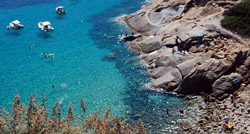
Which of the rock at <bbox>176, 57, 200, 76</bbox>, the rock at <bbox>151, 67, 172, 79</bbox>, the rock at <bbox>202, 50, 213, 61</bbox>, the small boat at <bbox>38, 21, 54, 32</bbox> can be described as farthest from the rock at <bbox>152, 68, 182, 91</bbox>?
the small boat at <bbox>38, 21, 54, 32</bbox>

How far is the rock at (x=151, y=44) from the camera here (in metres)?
36.7

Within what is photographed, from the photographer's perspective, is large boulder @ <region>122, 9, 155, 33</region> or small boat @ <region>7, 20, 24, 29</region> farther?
small boat @ <region>7, 20, 24, 29</region>

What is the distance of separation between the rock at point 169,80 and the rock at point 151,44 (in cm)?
751

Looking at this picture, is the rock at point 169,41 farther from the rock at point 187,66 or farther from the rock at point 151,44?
the rock at point 187,66

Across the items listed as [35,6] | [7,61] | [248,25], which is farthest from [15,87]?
[35,6]

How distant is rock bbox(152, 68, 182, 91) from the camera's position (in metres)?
28.8

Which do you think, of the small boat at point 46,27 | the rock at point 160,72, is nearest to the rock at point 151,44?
the rock at point 160,72

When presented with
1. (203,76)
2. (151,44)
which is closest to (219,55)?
(203,76)

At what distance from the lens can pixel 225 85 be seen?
26203 mm

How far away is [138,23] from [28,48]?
20.5 metres

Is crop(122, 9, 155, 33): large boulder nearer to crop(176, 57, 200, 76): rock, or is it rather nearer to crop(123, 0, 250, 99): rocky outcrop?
crop(123, 0, 250, 99): rocky outcrop

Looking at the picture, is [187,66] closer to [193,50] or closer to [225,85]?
[193,50]

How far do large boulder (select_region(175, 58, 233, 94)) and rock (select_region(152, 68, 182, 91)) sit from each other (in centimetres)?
75

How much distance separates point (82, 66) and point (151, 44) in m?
10.9
